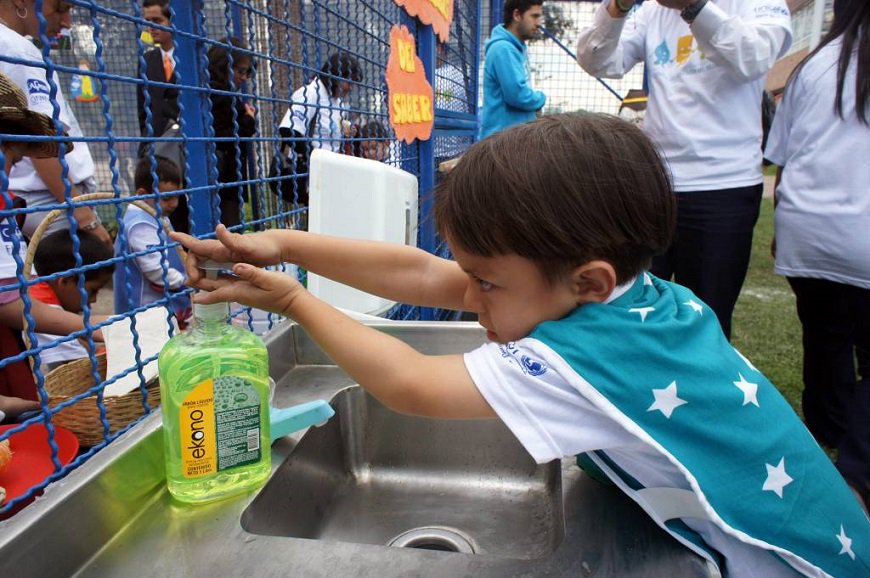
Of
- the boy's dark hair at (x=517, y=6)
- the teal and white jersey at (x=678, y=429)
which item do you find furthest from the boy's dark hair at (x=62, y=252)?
the boy's dark hair at (x=517, y=6)

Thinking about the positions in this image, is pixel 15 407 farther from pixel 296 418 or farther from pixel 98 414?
pixel 296 418

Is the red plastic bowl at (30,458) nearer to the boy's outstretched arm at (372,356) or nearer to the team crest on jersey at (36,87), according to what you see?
the boy's outstretched arm at (372,356)

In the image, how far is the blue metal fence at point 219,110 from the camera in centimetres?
68

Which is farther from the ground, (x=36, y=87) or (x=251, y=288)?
(x=36, y=87)

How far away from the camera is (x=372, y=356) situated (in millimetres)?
706

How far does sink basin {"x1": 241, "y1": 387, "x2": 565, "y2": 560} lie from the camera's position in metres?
0.97

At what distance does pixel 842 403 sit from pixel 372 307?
5.51ft

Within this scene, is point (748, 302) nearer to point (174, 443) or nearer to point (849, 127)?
point (849, 127)

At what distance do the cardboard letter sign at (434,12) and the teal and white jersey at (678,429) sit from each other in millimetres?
1506

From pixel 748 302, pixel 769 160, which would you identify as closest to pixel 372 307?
pixel 769 160

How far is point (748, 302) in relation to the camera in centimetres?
411

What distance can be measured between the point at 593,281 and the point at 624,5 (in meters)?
1.48

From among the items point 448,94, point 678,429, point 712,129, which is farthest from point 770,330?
point 678,429

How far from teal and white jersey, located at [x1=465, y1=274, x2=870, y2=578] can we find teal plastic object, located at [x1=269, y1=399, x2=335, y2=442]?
31cm
